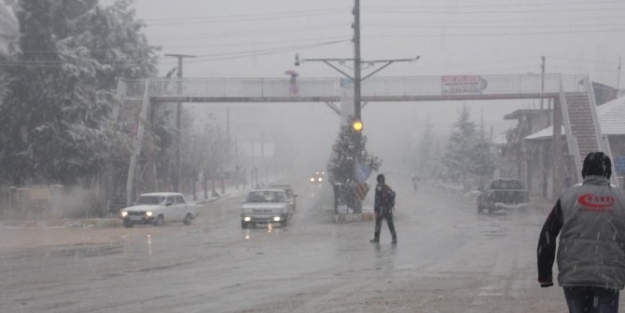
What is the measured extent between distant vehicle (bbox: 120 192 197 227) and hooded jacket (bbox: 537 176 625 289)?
30.0 metres

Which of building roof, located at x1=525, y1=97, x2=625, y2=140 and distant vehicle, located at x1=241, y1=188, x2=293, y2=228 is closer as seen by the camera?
distant vehicle, located at x1=241, y1=188, x2=293, y2=228

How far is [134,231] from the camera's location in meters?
32.3

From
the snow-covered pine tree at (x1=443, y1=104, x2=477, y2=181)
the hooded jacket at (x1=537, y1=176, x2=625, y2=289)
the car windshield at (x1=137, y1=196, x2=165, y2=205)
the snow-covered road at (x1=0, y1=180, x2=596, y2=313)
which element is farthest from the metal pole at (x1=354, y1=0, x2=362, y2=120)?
→ the snow-covered pine tree at (x1=443, y1=104, x2=477, y2=181)

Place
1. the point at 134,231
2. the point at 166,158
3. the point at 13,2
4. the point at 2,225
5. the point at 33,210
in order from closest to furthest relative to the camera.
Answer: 1. the point at 134,231
2. the point at 2,225
3. the point at 33,210
4. the point at 13,2
5. the point at 166,158

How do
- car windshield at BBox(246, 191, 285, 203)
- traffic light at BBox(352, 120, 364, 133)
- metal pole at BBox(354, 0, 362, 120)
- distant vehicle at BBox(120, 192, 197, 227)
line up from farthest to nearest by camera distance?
metal pole at BBox(354, 0, 362, 120) → traffic light at BBox(352, 120, 364, 133) → car windshield at BBox(246, 191, 285, 203) → distant vehicle at BBox(120, 192, 197, 227)

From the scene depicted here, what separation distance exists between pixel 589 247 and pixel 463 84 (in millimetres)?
40826

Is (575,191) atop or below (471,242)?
atop

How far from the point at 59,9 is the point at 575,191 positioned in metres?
41.3

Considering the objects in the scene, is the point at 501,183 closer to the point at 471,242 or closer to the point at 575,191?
the point at 471,242

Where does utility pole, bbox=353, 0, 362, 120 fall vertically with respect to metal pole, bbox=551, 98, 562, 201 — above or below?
above

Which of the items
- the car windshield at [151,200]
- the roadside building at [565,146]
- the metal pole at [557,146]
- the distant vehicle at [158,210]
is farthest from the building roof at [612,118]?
the car windshield at [151,200]

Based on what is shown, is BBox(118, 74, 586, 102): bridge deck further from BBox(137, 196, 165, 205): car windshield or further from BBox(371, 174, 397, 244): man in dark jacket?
BBox(371, 174, 397, 244): man in dark jacket

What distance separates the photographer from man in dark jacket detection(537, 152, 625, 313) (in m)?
6.63

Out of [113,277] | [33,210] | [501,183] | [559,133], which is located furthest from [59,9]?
[113,277]
